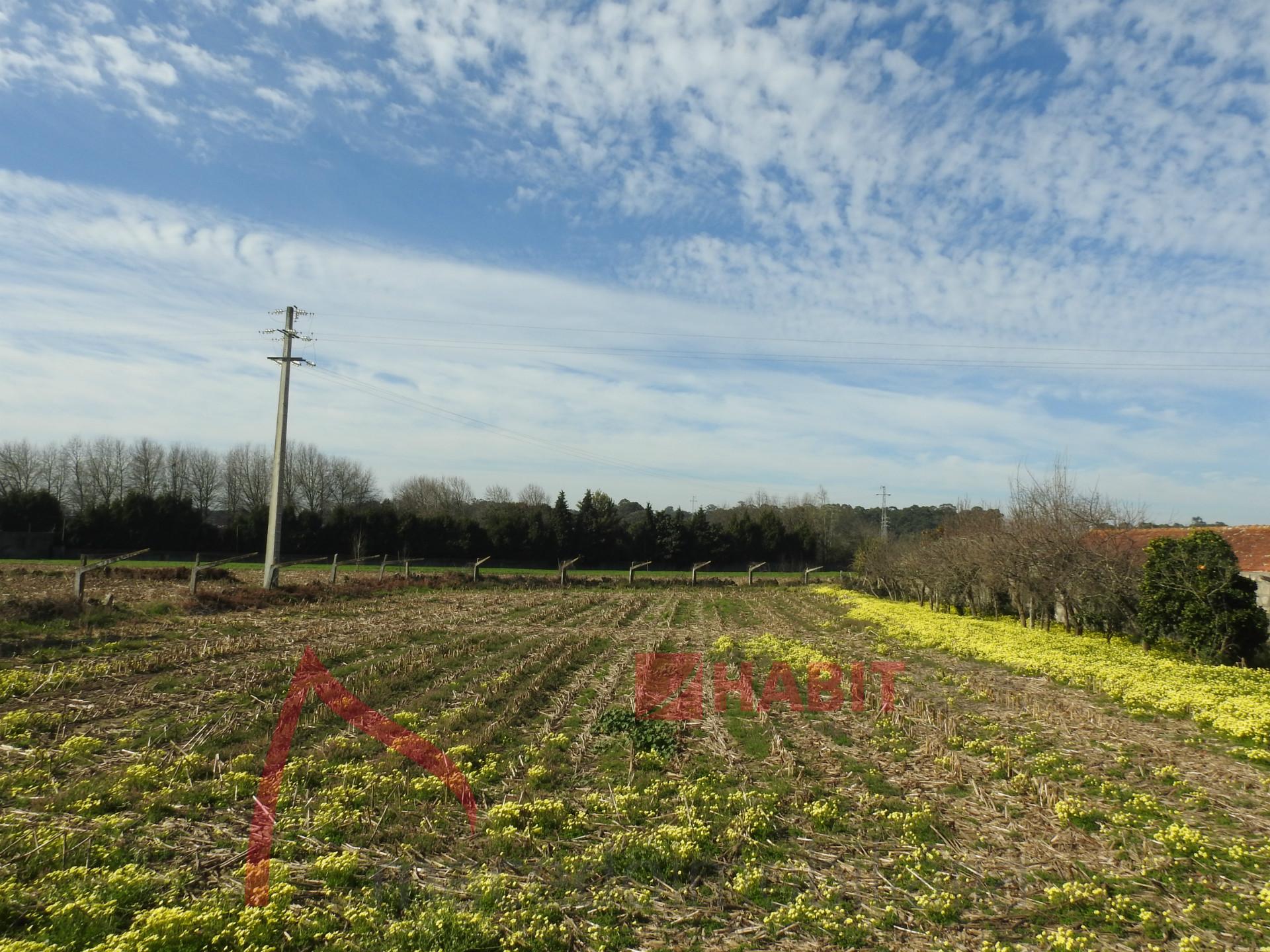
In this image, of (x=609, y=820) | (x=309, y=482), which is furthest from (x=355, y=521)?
(x=609, y=820)

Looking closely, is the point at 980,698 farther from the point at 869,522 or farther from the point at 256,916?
the point at 869,522

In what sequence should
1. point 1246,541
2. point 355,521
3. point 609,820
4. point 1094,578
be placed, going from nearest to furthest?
point 609,820 → point 1094,578 → point 1246,541 → point 355,521

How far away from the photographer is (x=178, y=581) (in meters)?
31.5

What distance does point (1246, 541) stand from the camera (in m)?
24.7

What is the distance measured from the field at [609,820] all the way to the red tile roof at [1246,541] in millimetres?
13683

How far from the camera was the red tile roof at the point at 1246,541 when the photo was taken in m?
22.5

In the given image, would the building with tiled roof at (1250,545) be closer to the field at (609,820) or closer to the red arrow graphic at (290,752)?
the field at (609,820)

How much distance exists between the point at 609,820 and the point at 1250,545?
2676cm

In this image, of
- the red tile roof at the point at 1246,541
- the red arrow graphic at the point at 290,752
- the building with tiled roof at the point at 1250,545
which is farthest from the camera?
the red tile roof at the point at 1246,541

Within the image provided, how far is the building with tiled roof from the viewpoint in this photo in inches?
798

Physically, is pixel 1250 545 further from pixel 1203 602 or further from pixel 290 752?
pixel 290 752

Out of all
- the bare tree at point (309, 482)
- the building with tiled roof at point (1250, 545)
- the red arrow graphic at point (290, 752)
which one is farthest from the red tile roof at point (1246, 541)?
the bare tree at point (309, 482)

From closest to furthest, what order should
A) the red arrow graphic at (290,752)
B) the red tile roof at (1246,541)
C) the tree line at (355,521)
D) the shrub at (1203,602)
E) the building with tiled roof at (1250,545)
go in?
the red arrow graphic at (290,752)
the shrub at (1203,602)
the building with tiled roof at (1250,545)
the red tile roof at (1246,541)
the tree line at (355,521)

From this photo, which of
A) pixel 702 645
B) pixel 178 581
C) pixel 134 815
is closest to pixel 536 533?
pixel 178 581
